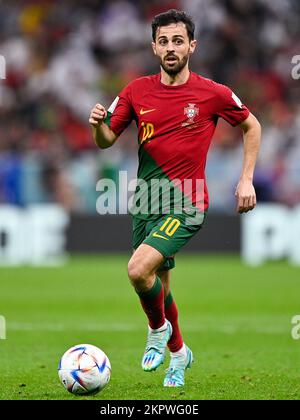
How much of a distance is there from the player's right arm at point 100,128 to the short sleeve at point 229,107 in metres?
0.73

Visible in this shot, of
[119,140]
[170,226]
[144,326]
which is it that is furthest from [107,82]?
[170,226]

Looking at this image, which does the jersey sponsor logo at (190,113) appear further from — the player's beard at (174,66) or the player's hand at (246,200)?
the player's hand at (246,200)

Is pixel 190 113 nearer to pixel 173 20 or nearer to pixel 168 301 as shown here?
pixel 173 20

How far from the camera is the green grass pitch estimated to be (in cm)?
653

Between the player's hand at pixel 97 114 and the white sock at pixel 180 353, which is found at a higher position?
the player's hand at pixel 97 114

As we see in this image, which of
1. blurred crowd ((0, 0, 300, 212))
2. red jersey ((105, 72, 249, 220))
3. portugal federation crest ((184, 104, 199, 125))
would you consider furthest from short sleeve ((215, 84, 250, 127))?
blurred crowd ((0, 0, 300, 212))

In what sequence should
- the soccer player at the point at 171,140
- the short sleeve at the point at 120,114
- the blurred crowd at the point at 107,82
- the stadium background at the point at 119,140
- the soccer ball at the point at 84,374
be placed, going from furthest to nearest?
the blurred crowd at the point at 107,82, the stadium background at the point at 119,140, the short sleeve at the point at 120,114, the soccer player at the point at 171,140, the soccer ball at the point at 84,374

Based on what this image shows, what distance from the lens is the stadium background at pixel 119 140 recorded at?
12.5 meters

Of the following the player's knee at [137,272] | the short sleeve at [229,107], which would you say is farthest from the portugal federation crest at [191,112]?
the player's knee at [137,272]

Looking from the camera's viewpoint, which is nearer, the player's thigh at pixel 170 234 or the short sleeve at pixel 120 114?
the player's thigh at pixel 170 234

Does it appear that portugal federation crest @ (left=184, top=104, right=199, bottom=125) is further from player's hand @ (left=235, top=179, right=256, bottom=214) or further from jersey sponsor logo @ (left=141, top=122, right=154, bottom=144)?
player's hand @ (left=235, top=179, right=256, bottom=214)
